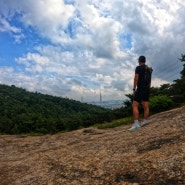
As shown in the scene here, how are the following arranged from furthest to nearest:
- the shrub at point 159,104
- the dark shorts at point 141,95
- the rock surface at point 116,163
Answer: the shrub at point 159,104, the dark shorts at point 141,95, the rock surface at point 116,163

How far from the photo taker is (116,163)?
9742 millimetres

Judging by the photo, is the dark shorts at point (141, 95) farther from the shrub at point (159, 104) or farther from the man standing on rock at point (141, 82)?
the shrub at point (159, 104)

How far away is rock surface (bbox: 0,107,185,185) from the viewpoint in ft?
27.9

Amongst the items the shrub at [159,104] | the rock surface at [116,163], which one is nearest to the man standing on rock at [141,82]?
→ the rock surface at [116,163]

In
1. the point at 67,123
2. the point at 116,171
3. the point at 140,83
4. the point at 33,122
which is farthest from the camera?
the point at 33,122

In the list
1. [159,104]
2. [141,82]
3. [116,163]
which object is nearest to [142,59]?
[141,82]

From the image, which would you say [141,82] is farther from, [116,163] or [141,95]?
[116,163]

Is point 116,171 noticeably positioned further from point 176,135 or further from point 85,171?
point 176,135

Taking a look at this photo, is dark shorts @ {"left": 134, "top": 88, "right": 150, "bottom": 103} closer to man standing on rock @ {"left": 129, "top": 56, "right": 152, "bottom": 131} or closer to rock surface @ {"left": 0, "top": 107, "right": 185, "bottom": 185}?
man standing on rock @ {"left": 129, "top": 56, "right": 152, "bottom": 131}

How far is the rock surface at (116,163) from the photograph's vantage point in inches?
335

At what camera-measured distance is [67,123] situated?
3169cm

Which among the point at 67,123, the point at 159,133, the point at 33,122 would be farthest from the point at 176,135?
the point at 33,122

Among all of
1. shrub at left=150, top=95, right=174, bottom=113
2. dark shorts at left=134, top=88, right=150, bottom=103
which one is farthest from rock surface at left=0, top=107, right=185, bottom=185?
shrub at left=150, top=95, right=174, bottom=113

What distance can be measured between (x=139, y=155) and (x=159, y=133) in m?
2.08
